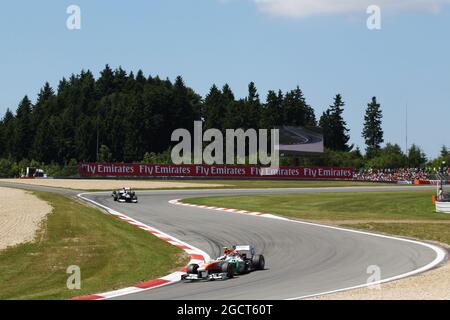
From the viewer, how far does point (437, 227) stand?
2664 centimetres

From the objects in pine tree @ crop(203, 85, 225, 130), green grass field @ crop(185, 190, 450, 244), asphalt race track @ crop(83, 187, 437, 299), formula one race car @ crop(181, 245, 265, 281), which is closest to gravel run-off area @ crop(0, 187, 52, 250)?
asphalt race track @ crop(83, 187, 437, 299)

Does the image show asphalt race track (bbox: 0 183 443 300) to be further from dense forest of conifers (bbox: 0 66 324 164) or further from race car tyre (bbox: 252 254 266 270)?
dense forest of conifers (bbox: 0 66 324 164)

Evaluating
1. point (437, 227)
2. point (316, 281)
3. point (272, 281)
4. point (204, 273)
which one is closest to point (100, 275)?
point (204, 273)

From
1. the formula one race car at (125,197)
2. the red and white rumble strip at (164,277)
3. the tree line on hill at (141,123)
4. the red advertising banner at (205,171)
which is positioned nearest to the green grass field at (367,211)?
the formula one race car at (125,197)

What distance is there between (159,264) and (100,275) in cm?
231

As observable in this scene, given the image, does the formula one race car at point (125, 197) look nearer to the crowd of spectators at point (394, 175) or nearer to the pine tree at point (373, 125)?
the crowd of spectators at point (394, 175)

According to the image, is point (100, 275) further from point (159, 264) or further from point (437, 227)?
point (437, 227)

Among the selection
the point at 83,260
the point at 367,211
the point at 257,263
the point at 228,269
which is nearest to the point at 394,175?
the point at 367,211

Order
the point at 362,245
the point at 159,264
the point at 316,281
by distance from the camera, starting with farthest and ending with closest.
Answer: the point at 362,245, the point at 159,264, the point at 316,281

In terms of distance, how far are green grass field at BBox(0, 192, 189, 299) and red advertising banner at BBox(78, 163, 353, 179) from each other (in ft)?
181

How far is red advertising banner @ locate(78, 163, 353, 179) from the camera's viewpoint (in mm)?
80312

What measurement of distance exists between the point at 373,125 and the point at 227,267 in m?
147

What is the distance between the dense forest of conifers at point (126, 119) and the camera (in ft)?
440

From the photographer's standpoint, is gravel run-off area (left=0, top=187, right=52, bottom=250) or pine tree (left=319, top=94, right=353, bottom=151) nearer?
gravel run-off area (left=0, top=187, right=52, bottom=250)
